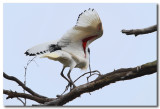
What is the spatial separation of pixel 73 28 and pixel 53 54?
0.16 meters

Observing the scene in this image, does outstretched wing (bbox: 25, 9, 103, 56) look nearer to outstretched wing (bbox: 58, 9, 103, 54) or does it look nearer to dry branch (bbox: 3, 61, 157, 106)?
outstretched wing (bbox: 58, 9, 103, 54)

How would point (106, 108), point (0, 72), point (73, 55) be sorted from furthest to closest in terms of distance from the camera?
point (73, 55) → point (0, 72) → point (106, 108)

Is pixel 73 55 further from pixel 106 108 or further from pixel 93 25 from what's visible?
pixel 106 108

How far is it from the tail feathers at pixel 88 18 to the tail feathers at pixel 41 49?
0.17 metres

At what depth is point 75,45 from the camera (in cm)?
162

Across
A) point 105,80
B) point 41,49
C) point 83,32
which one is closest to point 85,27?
point 83,32

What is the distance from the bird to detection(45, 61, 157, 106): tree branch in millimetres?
183

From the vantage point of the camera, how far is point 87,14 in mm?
1460

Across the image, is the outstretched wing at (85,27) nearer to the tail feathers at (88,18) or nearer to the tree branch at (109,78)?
the tail feathers at (88,18)

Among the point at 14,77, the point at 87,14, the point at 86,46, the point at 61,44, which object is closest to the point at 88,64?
the point at 86,46

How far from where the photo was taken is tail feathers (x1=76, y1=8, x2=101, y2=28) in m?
1.45

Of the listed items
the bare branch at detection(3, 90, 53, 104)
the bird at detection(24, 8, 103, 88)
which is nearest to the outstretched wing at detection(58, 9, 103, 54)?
the bird at detection(24, 8, 103, 88)

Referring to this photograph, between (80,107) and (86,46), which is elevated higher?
(86,46)

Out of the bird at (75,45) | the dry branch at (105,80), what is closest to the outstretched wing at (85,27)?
the bird at (75,45)
